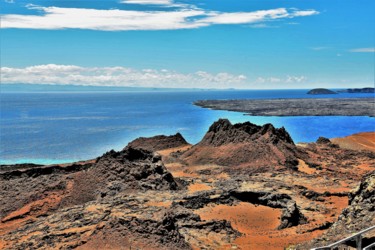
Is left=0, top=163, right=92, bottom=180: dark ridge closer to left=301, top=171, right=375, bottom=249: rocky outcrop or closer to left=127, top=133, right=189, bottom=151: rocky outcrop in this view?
left=127, top=133, right=189, bottom=151: rocky outcrop

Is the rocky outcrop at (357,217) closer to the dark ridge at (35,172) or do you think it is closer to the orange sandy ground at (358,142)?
the dark ridge at (35,172)

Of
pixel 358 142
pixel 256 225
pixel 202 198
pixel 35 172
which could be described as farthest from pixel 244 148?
pixel 358 142

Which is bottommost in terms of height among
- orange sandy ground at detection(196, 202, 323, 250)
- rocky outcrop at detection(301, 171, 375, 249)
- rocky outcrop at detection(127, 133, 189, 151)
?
orange sandy ground at detection(196, 202, 323, 250)

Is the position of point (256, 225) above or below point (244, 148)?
below

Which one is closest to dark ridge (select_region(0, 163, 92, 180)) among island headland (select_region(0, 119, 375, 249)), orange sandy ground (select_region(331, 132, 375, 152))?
island headland (select_region(0, 119, 375, 249))

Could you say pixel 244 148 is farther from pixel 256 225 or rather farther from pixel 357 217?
pixel 357 217
